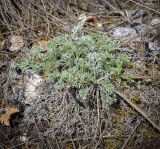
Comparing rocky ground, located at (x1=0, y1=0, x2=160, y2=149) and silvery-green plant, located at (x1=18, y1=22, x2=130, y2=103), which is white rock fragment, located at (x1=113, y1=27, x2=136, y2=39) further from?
silvery-green plant, located at (x1=18, y1=22, x2=130, y2=103)

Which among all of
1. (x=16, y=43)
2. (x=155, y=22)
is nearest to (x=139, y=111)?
(x=155, y=22)

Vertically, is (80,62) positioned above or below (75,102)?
above

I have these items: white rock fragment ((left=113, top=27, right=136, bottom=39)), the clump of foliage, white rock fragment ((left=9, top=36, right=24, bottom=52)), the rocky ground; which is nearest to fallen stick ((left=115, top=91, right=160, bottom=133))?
the rocky ground

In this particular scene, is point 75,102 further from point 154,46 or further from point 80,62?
point 154,46

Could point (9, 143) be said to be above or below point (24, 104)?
below

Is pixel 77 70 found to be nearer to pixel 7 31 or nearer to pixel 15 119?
pixel 15 119

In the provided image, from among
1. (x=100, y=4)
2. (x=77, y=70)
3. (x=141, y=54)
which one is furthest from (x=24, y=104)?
(x=100, y=4)

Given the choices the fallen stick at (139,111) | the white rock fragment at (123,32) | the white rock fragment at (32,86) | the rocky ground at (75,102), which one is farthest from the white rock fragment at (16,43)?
the fallen stick at (139,111)
